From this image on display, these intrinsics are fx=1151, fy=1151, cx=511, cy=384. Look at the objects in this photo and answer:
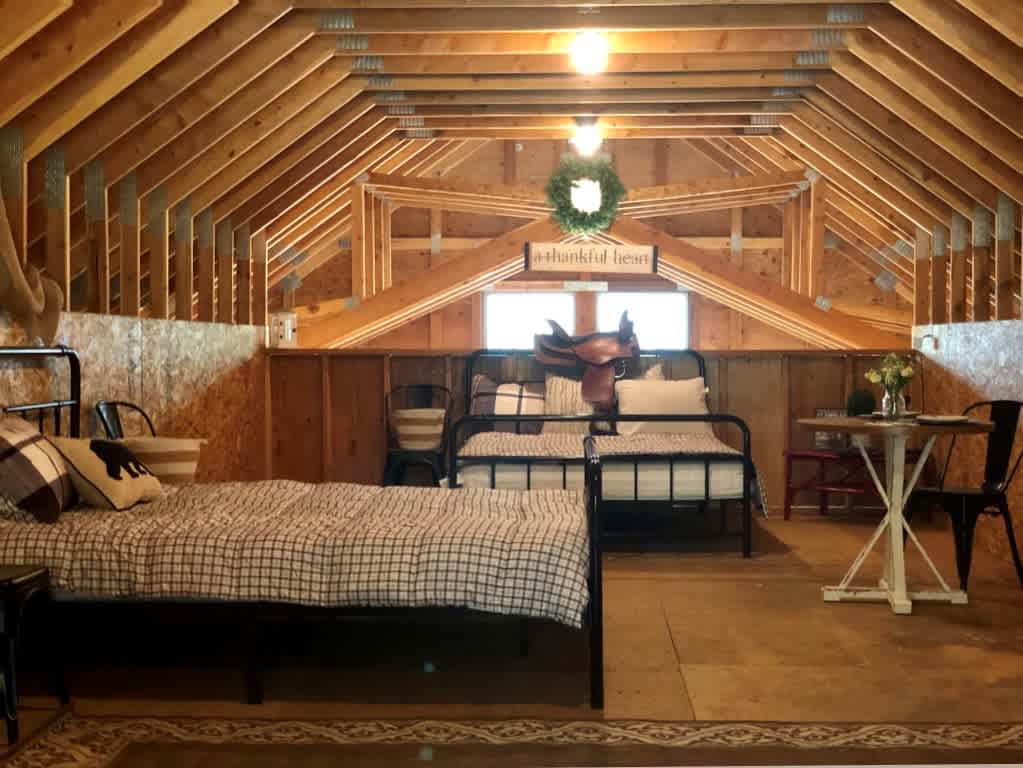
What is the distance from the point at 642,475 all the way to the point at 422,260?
8.19 meters

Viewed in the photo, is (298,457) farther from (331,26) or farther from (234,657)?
(234,657)

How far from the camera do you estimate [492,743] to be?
3.29 m

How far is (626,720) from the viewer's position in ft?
11.4

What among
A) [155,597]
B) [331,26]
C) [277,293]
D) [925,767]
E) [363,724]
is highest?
[331,26]

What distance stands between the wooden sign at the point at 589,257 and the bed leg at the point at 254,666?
17.3 ft

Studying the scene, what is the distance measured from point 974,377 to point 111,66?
15.7ft

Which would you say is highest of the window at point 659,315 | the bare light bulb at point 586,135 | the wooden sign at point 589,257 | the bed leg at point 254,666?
the bare light bulb at point 586,135

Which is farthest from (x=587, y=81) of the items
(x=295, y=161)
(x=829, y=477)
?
A: (x=829, y=477)

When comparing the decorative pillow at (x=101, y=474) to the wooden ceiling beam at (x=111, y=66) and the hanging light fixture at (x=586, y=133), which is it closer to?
the wooden ceiling beam at (x=111, y=66)

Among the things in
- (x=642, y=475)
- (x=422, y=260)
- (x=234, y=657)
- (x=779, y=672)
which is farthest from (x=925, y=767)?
(x=422, y=260)

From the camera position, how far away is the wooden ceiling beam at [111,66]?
4.75m

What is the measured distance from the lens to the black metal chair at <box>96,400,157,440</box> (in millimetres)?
5367

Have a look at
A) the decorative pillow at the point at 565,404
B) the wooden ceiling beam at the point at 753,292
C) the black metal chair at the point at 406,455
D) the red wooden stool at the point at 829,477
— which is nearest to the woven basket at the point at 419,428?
the black metal chair at the point at 406,455

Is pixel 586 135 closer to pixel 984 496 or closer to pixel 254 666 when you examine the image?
pixel 984 496
